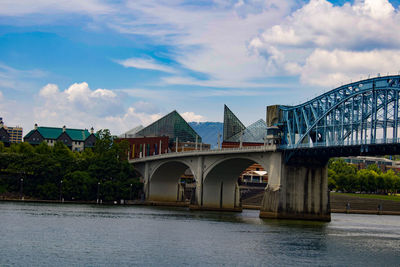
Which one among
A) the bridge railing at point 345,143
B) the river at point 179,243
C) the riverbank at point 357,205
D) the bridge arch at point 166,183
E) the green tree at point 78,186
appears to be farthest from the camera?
the riverbank at point 357,205

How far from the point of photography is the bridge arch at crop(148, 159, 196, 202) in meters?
164

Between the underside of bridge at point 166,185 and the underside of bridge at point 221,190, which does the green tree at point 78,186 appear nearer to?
the underside of bridge at point 166,185

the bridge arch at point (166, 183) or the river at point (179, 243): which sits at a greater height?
the bridge arch at point (166, 183)

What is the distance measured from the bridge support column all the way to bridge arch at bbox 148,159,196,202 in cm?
5355

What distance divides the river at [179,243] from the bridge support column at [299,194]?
10043 mm

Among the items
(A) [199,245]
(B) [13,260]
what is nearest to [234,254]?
(A) [199,245]

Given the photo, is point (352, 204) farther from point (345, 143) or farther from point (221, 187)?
point (345, 143)

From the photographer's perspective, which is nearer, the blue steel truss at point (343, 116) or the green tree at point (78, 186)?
the blue steel truss at point (343, 116)

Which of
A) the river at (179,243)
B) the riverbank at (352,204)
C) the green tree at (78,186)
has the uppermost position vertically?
the green tree at (78,186)

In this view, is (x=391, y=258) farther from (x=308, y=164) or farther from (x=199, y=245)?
(x=308, y=164)

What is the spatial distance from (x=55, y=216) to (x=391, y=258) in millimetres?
53328

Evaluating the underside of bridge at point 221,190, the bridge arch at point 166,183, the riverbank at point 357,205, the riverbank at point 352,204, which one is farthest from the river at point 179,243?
the riverbank at point 357,205

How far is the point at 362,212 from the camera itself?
16500 centimetres

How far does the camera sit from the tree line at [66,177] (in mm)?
146875
